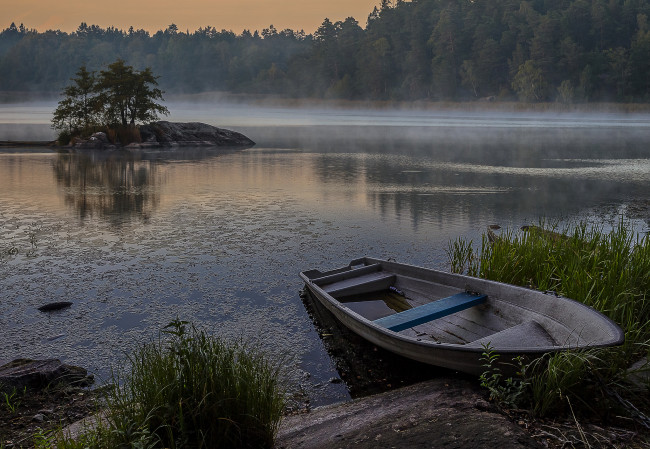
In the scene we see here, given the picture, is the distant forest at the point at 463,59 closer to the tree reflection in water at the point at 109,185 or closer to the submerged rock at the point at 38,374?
the tree reflection in water at the point at 109,185

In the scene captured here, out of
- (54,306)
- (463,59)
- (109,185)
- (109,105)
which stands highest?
(463,59)

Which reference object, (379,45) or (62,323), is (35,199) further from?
(379,45)

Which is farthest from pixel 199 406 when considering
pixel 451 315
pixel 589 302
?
pixel 589 302

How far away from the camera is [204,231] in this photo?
41.5 feet

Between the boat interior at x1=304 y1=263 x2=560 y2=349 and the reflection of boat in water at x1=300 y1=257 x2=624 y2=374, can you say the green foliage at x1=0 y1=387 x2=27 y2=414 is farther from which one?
the boat interior at x1=304 y1=263 x2=560 y2=349

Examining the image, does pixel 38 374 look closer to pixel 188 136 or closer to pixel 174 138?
pixel 174 138

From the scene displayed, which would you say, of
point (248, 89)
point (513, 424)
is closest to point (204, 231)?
point (513, 424)

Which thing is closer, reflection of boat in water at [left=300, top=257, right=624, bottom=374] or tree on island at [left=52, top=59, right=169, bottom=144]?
reflection of boat in water at [left=300, top=257, right=624, bottom=374]

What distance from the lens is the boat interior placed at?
607cm

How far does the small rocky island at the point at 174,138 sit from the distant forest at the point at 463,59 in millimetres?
53302

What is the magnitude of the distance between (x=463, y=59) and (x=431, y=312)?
375 feet

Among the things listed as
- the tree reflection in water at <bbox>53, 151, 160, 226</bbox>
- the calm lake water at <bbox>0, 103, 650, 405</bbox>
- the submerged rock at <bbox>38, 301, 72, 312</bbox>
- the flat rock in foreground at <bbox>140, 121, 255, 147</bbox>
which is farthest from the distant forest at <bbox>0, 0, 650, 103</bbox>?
the submerged rock at <bbox>38, 301, 72, 312</bbox>

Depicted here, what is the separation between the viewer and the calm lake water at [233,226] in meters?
7.52

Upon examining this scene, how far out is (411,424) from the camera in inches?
186
